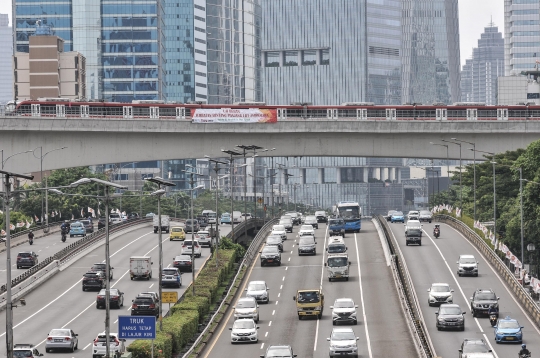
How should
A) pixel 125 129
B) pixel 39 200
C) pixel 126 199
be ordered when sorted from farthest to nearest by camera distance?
pixel 126 199, pixel 39 200, pixel 125 129

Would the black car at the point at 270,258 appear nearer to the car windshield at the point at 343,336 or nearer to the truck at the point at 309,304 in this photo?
the truck at the point at 309,304

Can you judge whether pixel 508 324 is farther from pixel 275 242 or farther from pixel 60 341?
pixel 275 242

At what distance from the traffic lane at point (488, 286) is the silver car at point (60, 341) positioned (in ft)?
67.4

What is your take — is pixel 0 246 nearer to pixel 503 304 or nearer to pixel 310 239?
pixel 310 239

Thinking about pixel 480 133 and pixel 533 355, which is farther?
pixel 480 133

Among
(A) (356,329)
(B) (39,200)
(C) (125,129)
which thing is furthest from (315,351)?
(B) (39,200)

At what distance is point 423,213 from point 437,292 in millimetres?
63429

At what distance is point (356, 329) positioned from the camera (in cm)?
6388

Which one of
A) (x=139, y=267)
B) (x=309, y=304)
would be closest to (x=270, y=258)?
(x=139, y=267)

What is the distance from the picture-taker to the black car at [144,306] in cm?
6788

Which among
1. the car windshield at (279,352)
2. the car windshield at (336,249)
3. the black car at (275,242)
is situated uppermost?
the car windshield at (336,249)

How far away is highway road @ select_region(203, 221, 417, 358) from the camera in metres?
58.1

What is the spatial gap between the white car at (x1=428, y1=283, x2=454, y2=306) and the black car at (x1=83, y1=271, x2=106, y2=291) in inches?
946

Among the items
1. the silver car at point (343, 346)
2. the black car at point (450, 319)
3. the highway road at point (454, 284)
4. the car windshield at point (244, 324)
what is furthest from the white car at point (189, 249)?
the silver car at point (343, 346)
